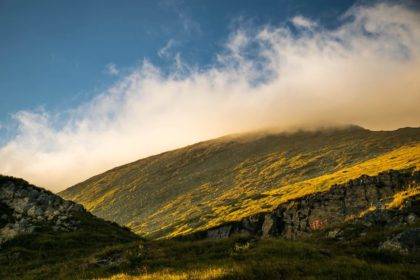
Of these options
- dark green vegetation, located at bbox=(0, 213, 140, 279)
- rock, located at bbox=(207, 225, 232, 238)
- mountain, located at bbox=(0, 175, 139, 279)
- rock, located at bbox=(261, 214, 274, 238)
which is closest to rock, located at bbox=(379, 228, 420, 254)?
dark green vegetation, located at bbox=(0, 213, 140, 279)

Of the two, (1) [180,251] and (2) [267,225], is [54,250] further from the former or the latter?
(2) [267,225]

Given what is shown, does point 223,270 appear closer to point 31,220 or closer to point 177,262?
point 177,262

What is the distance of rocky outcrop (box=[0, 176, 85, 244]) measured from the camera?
134 feet

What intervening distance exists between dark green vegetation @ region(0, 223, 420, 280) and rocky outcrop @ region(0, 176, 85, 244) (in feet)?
16.5

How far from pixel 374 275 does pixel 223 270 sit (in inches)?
264

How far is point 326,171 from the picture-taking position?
186 m

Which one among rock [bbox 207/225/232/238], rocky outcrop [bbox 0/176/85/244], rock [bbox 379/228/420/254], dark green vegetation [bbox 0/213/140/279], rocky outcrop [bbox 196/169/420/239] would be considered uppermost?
rocky outcrop [bbox 0/176/85/244]

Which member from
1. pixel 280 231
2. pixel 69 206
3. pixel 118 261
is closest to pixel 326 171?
pixel 280 231

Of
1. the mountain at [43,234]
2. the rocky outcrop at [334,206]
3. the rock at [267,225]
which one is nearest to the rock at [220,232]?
the rocky outcrop at [334,206]

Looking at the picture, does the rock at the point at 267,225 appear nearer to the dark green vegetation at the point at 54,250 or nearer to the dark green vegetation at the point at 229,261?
the dark green vegetation at the point at 54,250

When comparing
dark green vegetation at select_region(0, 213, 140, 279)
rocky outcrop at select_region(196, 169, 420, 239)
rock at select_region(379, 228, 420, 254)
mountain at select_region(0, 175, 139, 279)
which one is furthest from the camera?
rocky outcrop at select_region(196, 169, 420, 239)

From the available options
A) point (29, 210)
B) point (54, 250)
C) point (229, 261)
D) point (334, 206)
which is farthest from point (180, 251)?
point (334, 206)

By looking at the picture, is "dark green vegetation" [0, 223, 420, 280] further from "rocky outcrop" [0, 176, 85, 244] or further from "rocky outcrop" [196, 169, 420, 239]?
"rocky outcrop" [196, 169, 420, 239]

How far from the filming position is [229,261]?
23.5 metres
